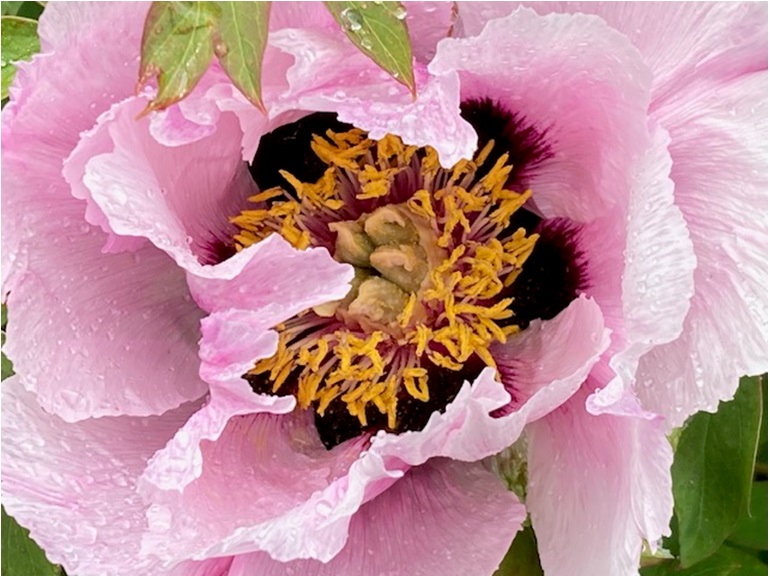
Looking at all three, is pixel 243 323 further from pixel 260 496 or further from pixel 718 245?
pixel 718 245

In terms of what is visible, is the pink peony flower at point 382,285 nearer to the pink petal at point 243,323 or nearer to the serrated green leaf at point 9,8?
the pink petal at point 243,323

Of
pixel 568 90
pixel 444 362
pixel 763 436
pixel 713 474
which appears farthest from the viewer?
pixel 763 436

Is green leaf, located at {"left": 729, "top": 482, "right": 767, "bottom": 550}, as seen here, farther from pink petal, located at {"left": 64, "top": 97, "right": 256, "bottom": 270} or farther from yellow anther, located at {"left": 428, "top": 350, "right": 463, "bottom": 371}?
pink petal, located at {"left": 64, "top": 97, "right": 256, "bottom": 270}

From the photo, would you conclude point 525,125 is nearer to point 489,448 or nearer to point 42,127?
point 489,448

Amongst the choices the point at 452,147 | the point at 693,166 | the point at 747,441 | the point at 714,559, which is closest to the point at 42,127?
the point at 452,147

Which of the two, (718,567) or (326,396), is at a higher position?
(326,396)

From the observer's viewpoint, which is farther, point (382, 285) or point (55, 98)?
point (382, 285)

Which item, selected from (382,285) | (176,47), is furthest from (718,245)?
(176,47)
